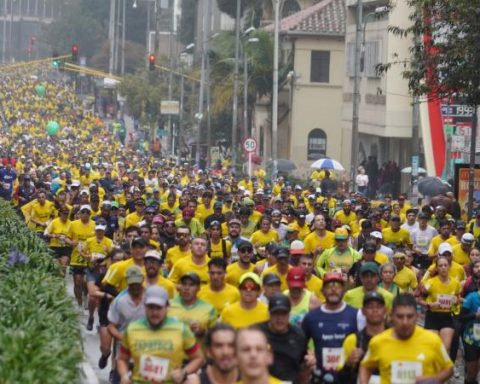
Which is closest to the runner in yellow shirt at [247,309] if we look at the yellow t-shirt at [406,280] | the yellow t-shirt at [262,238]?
the yellow t-shirt at [406,280]

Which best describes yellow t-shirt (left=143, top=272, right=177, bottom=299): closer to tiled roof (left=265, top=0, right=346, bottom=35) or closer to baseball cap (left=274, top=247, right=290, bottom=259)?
baseball cap (left=274, top=247, right=290, bottom=259)

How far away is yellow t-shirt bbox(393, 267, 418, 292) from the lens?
682 inches

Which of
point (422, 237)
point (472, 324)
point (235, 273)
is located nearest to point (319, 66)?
point (422, 237)

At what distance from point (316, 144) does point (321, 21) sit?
194 inches

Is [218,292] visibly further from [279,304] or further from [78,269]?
[78,269]

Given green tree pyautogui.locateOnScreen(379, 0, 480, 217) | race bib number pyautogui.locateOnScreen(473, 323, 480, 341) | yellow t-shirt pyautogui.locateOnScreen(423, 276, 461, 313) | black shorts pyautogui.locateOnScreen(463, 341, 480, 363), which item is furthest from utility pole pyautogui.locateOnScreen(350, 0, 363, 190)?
race bib number pyautogui.locateOnScreen(473, 323, 480, 341)

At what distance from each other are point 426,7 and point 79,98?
10580 centimetres

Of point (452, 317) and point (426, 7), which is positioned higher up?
point (426, 7)

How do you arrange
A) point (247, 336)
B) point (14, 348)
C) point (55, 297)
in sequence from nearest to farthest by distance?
1. point (247, 336)
2. point (14, 348)
3. point (55, 297)

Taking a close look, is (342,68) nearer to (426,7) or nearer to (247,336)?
(426,7)

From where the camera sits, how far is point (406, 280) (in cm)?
1742

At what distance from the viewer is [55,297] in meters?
14.4

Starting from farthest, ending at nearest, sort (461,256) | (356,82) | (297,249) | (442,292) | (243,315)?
1. (356,82)
2. (461,256)
3. (297,249)
4. (442,292)
5. (243,315)

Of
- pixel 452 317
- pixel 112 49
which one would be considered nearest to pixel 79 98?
pixel 112 49
